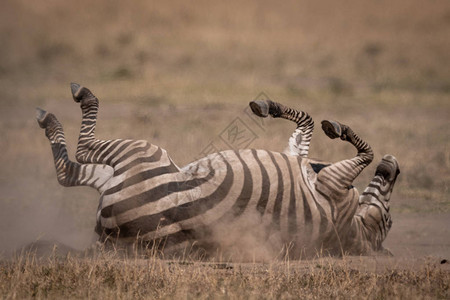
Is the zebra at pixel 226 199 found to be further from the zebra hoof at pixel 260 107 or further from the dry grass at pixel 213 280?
the zebra hoof at pixel 260 107

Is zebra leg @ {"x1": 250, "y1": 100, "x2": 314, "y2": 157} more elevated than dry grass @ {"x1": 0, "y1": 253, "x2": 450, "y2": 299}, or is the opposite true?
zebra leg @ {"x1": 250, "y1": 100, "x2": 314, "y2": 157}

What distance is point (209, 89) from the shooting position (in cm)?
1753

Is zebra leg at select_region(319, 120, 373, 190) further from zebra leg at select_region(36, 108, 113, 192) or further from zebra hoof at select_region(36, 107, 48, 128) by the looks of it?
zebra hoof at select_region(36, 107, 48, 128)

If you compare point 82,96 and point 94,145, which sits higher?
point 82,96

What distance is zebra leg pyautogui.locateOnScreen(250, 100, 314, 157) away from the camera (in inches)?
279

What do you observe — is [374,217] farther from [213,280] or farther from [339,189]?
[213,280]

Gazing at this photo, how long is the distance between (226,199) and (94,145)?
147cm

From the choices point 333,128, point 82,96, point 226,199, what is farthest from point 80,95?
point 333,128

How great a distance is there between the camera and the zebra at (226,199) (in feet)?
19.7

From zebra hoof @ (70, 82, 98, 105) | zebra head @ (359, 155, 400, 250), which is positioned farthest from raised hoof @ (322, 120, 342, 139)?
zebra hoof @ (70, 82, 98, 105)

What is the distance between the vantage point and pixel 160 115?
1420 centimetres

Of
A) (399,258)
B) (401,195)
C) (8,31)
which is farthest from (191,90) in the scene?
(399,258)

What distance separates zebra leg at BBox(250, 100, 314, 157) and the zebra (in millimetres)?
397

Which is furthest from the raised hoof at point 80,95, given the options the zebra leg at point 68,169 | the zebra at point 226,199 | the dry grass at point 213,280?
the dry grass at point 213,280
